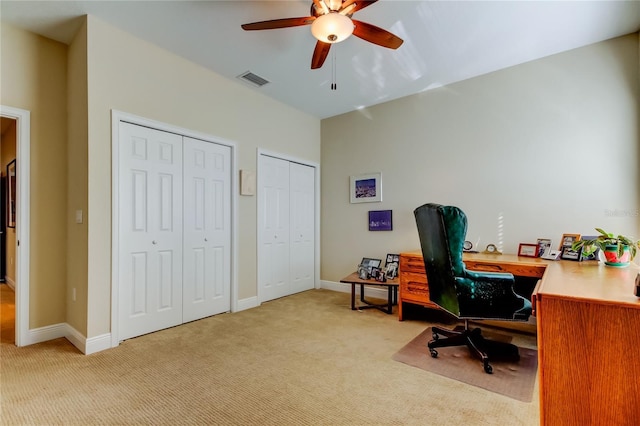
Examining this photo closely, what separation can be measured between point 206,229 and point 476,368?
2.79 m

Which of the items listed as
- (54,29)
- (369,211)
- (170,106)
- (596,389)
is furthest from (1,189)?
(596,389)

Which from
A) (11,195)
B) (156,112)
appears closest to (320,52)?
(156,112)

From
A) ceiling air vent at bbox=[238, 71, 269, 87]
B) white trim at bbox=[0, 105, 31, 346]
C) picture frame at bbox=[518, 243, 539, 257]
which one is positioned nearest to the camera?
white trim at bbox=[0, 105, 31, 346]

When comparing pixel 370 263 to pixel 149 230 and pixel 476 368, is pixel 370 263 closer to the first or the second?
pixel 476 368

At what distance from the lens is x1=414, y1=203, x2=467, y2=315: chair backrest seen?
6.97ft

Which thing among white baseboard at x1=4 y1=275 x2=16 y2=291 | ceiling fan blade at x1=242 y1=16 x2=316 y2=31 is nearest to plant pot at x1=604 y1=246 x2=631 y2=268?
ceiling fan blade at x1=242 y1=16 x2=316 y2=31

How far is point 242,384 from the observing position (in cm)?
199

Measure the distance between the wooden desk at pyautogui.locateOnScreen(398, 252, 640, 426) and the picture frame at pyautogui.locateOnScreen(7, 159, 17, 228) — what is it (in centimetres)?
576

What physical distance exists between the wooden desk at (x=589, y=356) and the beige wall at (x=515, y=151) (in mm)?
2061

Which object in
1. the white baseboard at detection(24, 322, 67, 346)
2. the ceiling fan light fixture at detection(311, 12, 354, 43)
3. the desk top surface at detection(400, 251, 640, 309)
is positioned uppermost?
the ceiling fan light fixture at detection(311, 12, 354, 43)

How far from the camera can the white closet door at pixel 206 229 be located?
3209mm

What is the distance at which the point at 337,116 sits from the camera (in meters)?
4.73

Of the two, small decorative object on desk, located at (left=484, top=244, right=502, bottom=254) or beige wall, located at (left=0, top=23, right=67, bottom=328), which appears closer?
beige wall, located at (left=0, top=23, right=67, bottom=328)

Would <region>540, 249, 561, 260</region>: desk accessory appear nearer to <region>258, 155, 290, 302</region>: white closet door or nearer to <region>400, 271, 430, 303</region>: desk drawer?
<region>400, 271, 430, 303</region>: desk drawer
